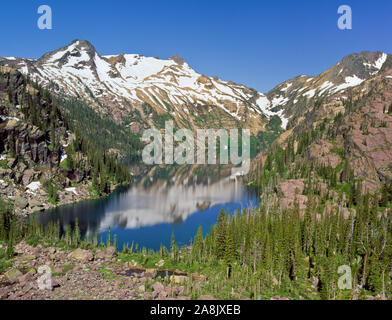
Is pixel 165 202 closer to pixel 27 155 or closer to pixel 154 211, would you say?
pixel 154 211

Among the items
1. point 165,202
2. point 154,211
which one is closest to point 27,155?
point 154,211

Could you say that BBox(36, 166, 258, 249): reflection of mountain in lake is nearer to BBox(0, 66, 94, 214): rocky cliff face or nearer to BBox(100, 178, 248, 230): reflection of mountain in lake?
BBox(100, 178, 248, 230): reflection of mountain in lake

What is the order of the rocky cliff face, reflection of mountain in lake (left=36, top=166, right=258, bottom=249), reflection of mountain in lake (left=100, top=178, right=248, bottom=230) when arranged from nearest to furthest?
reflection of mountain in lake (left=36, top=166, right=258, bottom=249)
reflection of mountain in lake (left=100, top=178, right=248, bottom=230)
the rocky cliff face

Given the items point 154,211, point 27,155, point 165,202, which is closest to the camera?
point 154,211

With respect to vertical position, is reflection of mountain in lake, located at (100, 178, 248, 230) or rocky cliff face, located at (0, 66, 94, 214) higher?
rocky cliff face, located at (0, 66, 94, 214)

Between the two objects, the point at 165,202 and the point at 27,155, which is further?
the point at 165,202

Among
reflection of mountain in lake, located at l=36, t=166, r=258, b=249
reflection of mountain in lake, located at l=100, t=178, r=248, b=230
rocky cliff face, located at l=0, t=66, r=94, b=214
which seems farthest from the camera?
rocky cliff face, located at l=0, t=66, r=94, b=214

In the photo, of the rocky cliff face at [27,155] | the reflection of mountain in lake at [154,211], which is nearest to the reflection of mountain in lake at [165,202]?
the reflection of mountain in lake at [154,211]

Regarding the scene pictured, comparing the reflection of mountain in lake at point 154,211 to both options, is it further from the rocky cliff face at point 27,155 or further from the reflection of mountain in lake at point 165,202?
the rocky cliff face at point 27,155

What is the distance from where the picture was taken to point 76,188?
408 ft

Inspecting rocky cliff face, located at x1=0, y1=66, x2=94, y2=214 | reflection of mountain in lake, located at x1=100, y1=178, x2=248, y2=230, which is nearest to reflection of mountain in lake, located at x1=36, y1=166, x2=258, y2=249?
reflection of mountain in lake, located at x1=100, y1=178, x2=248, y2=230
